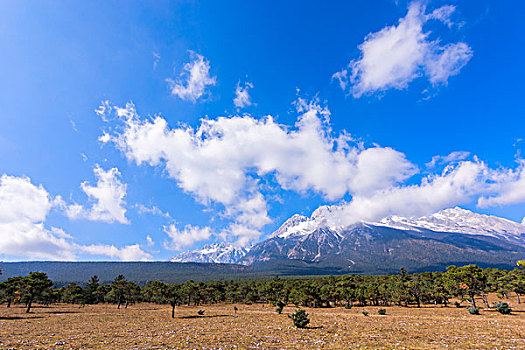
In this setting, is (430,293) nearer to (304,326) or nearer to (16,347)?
(304,326)

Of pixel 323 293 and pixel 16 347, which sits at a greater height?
pixel 16 347

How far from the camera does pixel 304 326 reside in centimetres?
3706

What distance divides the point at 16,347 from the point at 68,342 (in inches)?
167

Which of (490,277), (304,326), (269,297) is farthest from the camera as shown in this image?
(269,297)

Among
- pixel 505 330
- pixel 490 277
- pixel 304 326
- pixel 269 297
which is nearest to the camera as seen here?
pixel 505 330

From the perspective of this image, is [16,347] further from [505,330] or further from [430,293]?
[430,293]

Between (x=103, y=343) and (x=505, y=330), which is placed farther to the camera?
(x=505, y=330)

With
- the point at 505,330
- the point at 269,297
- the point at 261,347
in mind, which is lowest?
the point at 269,297

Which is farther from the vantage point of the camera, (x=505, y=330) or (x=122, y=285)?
(x=122, y=285)

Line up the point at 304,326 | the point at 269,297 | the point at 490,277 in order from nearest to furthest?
the point at 304,326 → the point at 490,277 → the point at 269,297

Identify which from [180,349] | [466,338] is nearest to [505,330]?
[466,338]

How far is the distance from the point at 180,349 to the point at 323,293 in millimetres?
88208

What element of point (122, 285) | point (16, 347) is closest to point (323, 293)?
point (122, 285)

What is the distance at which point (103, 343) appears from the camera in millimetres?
26328
